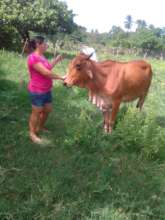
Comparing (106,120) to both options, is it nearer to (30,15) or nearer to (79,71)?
(79,71)

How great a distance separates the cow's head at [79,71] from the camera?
7188mm

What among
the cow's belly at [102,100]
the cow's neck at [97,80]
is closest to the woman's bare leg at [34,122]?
the cow's neck at [97,80]

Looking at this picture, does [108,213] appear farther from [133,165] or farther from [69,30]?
[69,30]

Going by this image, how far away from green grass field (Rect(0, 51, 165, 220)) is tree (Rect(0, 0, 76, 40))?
40.2ft

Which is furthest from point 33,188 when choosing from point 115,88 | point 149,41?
point 149,41

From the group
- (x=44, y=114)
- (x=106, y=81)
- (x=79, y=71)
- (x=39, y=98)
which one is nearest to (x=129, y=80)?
(x=106, y=81)

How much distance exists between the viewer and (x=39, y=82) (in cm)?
663

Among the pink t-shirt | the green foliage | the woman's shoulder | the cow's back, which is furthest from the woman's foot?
the green foliage

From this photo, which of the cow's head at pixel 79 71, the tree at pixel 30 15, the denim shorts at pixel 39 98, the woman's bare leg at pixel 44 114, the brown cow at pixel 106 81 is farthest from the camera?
the tree at pixel 30 15

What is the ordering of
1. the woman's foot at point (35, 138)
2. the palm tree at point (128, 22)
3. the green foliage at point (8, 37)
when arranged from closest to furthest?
1. the woman's foot at point (35, 138)
2. the green foliage at point (8, 37)
3. the palm tree at point (128, 22)

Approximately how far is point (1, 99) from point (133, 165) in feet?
11.5

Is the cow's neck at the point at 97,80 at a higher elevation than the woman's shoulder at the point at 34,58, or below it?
below

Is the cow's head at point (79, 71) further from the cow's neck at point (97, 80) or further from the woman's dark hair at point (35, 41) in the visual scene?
the woman's dark hair at point (35, 41)

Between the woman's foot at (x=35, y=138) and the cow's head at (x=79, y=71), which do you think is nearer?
the woman's foot at (x=35, y=138)
